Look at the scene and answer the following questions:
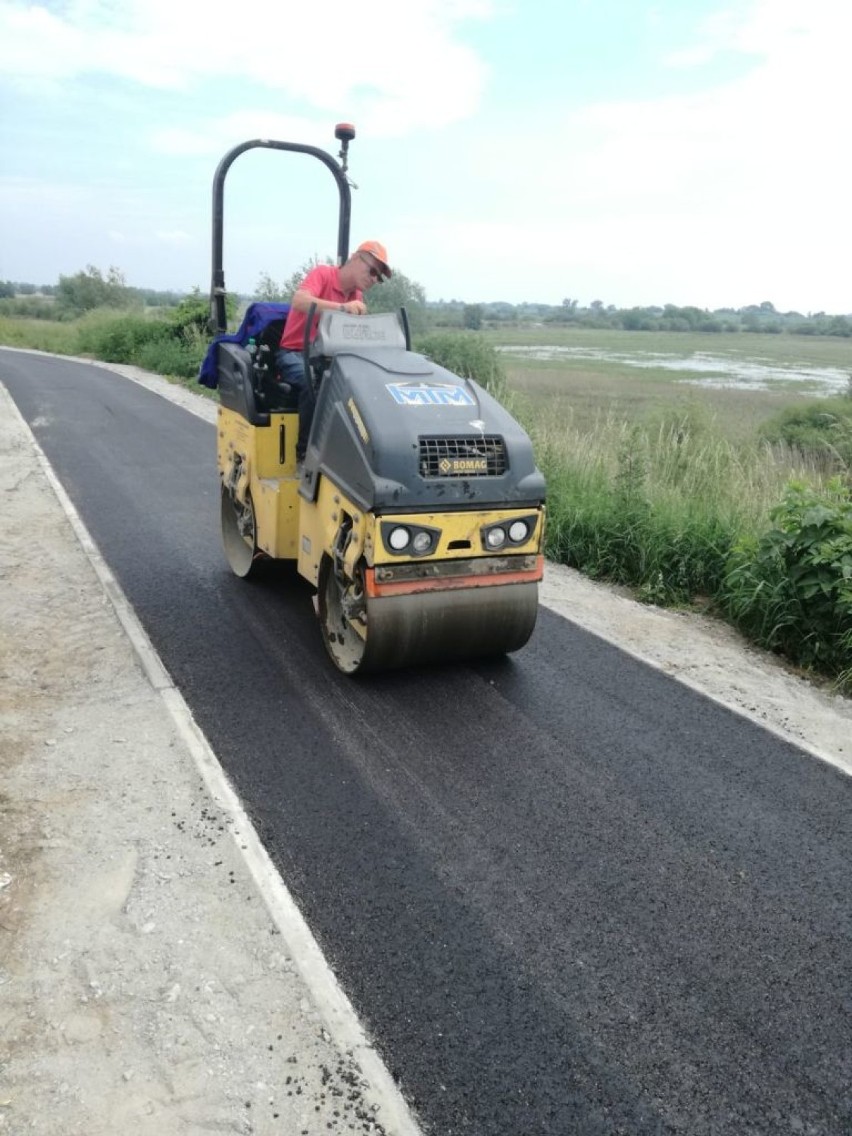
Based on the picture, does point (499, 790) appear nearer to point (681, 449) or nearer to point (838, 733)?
point (838, 733)

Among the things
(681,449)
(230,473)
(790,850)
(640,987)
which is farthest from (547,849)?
(681,449)

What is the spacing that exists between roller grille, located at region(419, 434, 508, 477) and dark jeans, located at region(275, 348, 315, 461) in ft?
3.96

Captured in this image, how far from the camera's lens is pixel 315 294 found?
206 inches

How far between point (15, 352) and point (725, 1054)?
1090 inches

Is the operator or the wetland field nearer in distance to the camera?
the operator

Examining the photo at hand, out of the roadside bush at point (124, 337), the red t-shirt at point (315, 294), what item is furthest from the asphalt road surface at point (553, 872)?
the roadside bush at point (124, 337)

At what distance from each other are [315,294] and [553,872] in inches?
139

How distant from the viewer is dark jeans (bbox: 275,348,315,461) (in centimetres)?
523

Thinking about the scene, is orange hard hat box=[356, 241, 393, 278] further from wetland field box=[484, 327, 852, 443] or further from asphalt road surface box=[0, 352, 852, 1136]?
wetland field box=[484, 327, 852, 443]

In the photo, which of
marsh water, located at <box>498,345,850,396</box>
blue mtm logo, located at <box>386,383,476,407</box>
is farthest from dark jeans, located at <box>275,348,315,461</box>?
marsh water, located at <box>498,345,850,396</box>

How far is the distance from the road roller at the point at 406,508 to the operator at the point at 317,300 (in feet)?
0.55

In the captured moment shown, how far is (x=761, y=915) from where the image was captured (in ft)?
10.3

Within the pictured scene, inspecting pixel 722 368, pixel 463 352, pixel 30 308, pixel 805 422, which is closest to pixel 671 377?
pixel 722 368

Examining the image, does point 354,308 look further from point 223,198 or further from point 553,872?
point 553,872
